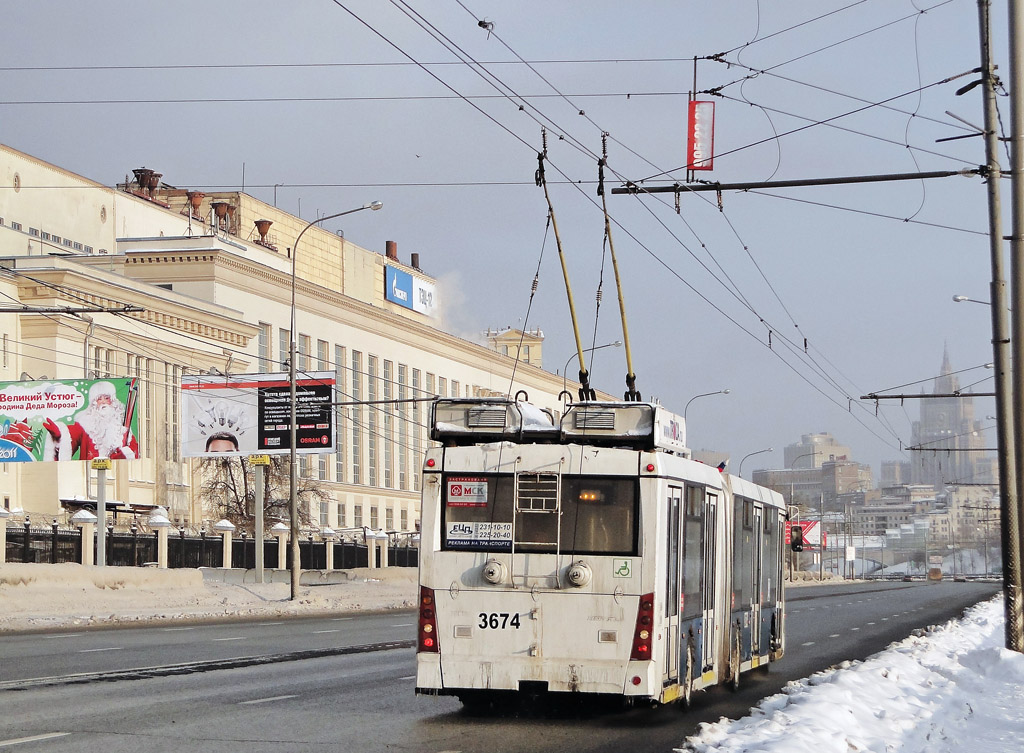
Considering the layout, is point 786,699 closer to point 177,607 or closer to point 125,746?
point 125,746

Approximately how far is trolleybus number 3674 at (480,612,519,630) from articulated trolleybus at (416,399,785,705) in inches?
0.4

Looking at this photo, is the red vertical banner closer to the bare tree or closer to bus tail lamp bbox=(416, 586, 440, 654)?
bus tail lamp bbox=(416, 586, 440, 654)

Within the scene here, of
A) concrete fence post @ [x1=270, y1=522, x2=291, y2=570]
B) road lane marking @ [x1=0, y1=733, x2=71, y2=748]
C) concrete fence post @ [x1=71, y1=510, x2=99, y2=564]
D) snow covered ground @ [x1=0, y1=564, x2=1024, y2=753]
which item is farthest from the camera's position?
concrete fence post @ [x1=270, y1=522, x2=291, y2=570]

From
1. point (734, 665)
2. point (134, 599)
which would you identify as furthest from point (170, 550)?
Answer: point (734, 665)

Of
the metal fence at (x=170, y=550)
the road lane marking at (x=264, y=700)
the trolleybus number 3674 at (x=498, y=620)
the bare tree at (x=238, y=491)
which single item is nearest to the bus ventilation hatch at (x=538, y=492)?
the trolleybus number 3674 at (x=498, y=620)

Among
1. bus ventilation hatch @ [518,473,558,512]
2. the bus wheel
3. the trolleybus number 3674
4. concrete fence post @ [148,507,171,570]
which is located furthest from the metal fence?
bus ventilation hatch @ [518,473,558,512]

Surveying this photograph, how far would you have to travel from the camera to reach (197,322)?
251ft

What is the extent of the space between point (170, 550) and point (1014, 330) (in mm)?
41152

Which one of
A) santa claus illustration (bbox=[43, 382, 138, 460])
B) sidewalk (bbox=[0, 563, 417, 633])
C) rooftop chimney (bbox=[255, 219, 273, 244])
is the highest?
rooftop chimney (bbox=[255, 219, 273, 244])

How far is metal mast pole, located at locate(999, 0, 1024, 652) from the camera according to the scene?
20.6 metres

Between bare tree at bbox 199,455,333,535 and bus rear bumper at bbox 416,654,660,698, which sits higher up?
bare tree at bbox 199,455,333,535

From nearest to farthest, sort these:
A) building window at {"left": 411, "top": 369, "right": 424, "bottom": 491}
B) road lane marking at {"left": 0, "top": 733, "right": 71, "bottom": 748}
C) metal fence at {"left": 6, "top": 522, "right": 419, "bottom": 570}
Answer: road lane marking at {"left": 0, "top": 733, "right": 71, "bottom": 748}
metal fence at {"left": 6, "top": 522, "right": 419, "bottom": 570}
building window at {"left": 411, "top": 369, "right": 424, "bottom": 491}

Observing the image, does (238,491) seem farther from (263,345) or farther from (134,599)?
(134,599)

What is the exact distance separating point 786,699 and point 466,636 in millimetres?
3311
